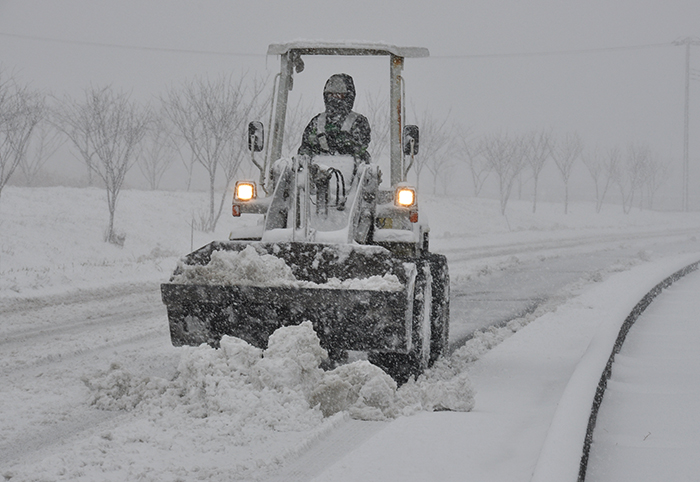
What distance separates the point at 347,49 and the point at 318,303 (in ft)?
10.2

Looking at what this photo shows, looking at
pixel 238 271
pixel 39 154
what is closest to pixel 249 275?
pixel 238 271

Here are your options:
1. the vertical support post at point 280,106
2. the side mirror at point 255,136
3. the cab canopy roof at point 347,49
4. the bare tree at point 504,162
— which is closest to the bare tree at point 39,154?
the bare tree at point 504,162

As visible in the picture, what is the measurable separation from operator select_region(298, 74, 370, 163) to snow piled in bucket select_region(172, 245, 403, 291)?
6.90 feet

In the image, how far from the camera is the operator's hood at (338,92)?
23.9ft

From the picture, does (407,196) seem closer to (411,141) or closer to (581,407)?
(411,141)

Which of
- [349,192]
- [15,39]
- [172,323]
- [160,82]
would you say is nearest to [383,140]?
[349,192]

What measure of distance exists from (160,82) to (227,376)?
314ft

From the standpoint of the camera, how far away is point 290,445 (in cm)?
418

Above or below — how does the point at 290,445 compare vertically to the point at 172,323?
below

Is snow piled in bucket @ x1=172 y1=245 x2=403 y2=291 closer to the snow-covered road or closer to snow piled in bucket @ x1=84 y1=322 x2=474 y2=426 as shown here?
snow piled in bucket @ x1=84 y1=322 x2=474 y2=426

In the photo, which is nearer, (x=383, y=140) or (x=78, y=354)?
(x=78, y=354)

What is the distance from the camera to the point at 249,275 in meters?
5.29

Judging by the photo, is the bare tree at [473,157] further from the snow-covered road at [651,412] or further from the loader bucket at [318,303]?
the loader bucket at [318,303]

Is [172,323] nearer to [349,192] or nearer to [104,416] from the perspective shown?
[104,416]
